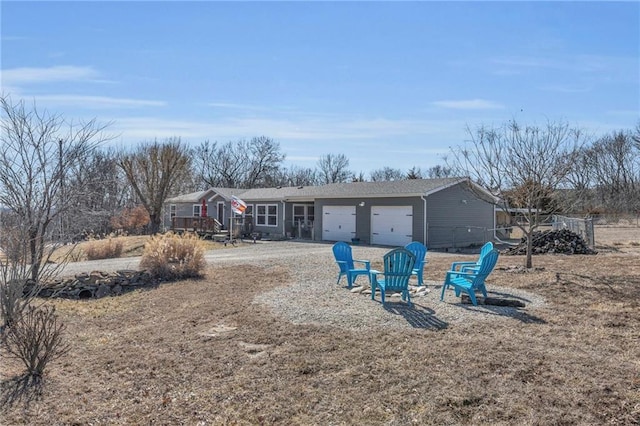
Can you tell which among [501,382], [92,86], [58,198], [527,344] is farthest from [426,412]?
[92,86]

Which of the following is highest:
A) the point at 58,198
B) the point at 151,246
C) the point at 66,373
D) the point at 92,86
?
the point at 92,86

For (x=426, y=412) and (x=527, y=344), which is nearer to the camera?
(x=426, y=412)

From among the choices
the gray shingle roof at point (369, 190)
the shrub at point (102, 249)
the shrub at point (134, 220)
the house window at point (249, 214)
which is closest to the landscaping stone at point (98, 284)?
the shrub at point (102, 249)

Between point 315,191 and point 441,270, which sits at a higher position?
point 315,191

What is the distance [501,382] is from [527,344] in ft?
4.11

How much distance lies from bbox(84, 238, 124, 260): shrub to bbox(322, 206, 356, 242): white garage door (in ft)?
31.9

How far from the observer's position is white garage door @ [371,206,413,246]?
66.1ft

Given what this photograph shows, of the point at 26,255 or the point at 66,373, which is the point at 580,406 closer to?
the point at 66,373

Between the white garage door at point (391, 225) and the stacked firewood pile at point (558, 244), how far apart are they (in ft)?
14.9

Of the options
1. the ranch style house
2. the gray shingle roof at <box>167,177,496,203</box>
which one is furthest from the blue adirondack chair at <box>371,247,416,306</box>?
the gray shingle roof at <box>167,177,496,203</box>

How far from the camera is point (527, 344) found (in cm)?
511

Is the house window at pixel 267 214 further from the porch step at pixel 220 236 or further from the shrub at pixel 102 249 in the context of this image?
the shrub at pixel 102 249

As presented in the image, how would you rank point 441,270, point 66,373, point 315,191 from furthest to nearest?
point 315,191
point 441,270
point 66,373

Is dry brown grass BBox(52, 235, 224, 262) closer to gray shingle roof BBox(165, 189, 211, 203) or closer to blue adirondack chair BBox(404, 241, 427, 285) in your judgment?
blue adirondack chair BBox(404, 241, 427, 285)
